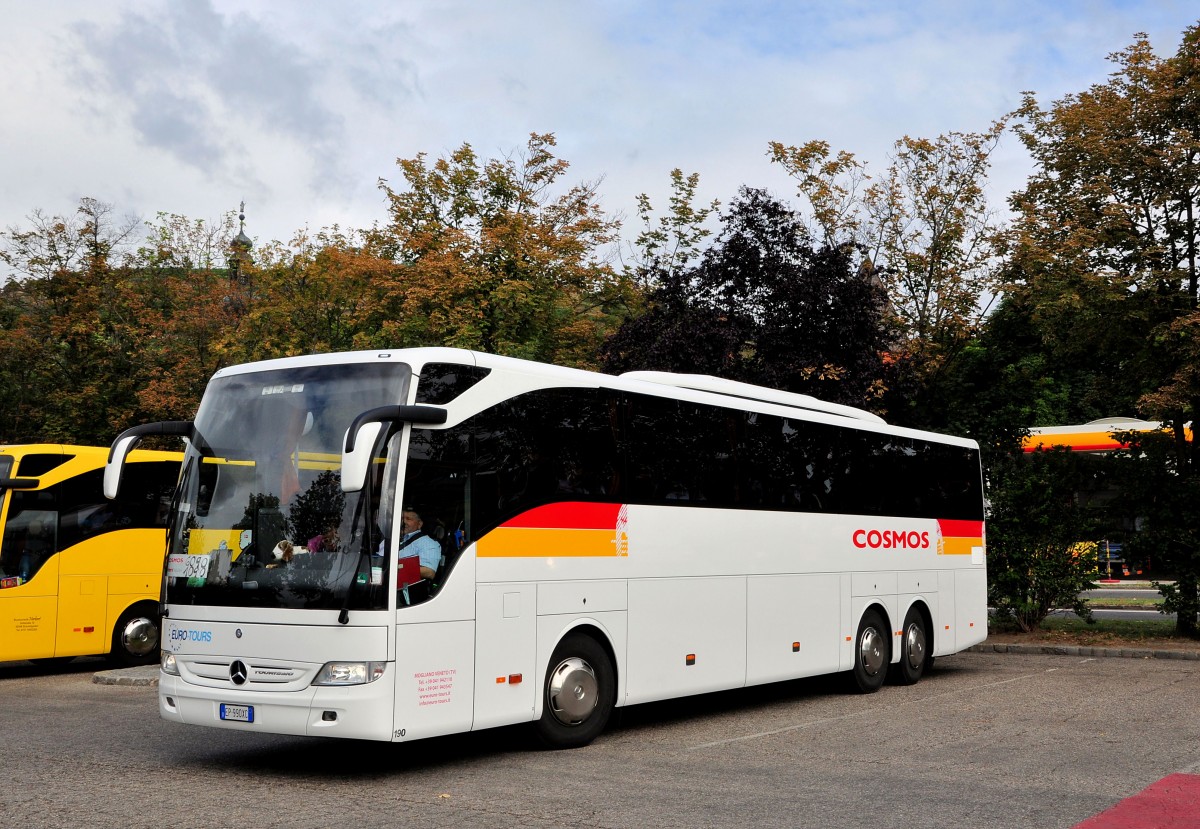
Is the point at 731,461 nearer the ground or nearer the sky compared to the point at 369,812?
nearer the sky

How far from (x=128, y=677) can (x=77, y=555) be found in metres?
2.16

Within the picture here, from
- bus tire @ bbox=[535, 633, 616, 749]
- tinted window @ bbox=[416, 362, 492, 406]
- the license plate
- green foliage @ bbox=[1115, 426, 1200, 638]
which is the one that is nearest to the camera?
the license plate

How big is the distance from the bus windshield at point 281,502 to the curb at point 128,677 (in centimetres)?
702

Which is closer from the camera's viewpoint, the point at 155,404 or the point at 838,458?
the point at 838,458

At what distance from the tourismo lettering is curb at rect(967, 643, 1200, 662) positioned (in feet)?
11.5

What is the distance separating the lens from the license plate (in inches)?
363

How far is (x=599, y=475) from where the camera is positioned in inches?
444

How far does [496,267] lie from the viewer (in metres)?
26.3

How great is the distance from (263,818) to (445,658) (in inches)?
79.4

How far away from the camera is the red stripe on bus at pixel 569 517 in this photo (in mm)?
10375

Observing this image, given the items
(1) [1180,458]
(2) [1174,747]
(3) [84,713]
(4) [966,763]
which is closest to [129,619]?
(3) [84,713]

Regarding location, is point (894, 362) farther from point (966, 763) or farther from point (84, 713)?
point (84, 713)

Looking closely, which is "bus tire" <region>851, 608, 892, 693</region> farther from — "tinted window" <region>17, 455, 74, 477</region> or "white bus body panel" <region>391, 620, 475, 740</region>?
"tinted window" <region>17, 455, 74, 477</region>

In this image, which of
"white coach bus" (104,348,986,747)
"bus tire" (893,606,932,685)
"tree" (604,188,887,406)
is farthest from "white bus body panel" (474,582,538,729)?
"tree" (604,188,887,406)
